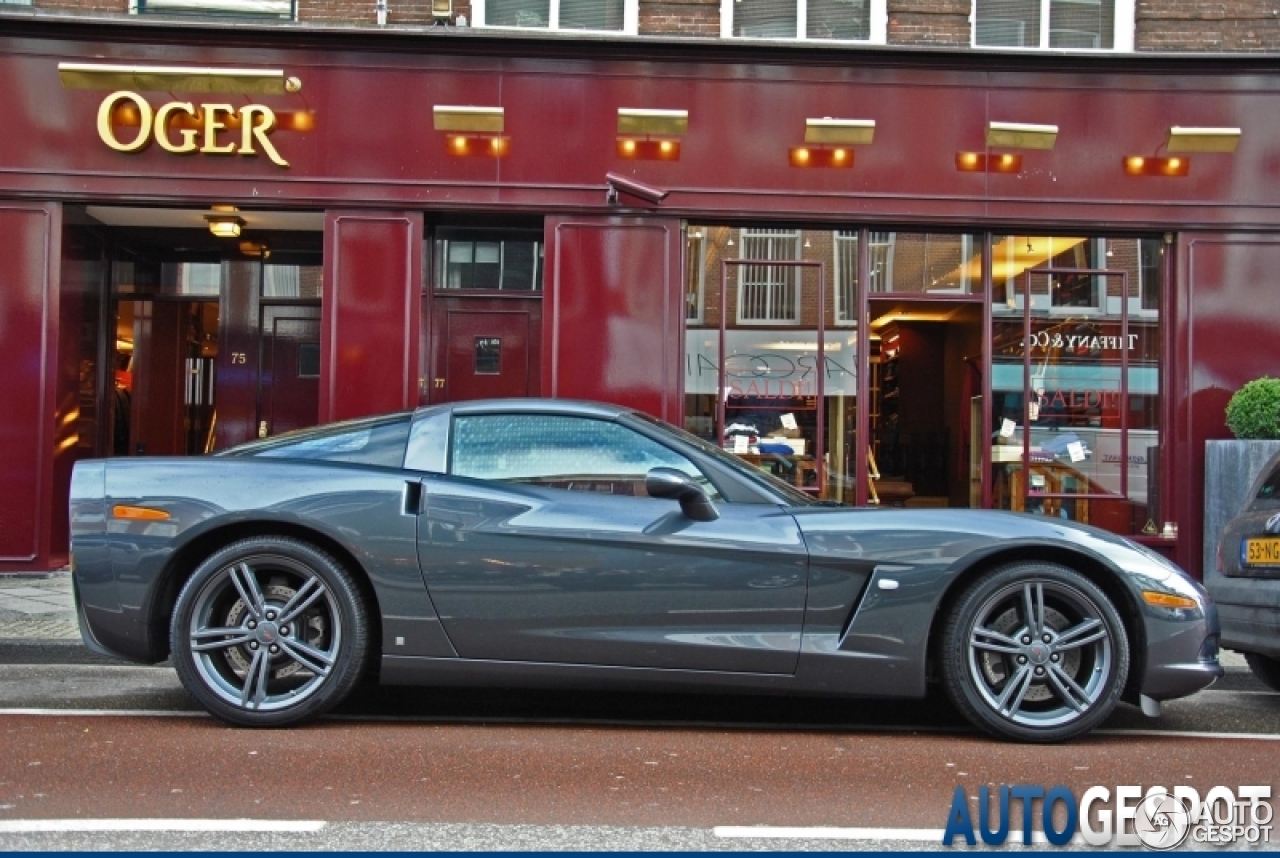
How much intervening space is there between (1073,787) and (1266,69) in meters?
8.34

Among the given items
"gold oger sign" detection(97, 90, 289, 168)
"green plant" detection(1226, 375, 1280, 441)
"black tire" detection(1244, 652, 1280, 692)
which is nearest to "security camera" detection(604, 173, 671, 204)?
"gold oger sign" detection(97, 90, 289, 168)

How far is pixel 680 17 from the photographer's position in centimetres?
1064

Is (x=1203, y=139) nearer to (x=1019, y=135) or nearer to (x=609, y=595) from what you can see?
(x=1019, y=135)

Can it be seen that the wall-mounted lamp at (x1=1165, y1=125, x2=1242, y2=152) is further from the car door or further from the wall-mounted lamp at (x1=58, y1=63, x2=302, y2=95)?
the wall-mounted lamp at (x1=58, y1=63, x2=302, y2=95)

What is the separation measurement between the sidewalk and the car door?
3.49 m

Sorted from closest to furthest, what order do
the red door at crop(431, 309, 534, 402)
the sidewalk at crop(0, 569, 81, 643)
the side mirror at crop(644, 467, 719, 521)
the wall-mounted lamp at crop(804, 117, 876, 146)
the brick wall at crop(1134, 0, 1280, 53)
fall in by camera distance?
the side mirror at crop(644, 467, 719, 521)
the sidewalk at crop(0, 569, 81, 643)
the wall-mounted lamp at crop(804, 117, 876, 146)
the brick wall at crop(1134, 0, 1280, 53)
the red door at crop(431, 309, 534, 402)

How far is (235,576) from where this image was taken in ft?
16.2

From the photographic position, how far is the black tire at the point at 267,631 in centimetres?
491

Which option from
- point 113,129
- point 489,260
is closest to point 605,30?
point 489,260

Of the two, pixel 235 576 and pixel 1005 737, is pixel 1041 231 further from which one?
pixel 235 576

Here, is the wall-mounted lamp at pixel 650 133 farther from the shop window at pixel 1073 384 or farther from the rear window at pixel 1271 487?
the rear window at pixel 1271 487

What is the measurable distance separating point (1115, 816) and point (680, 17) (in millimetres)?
8331

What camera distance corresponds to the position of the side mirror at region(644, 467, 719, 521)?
4.84m

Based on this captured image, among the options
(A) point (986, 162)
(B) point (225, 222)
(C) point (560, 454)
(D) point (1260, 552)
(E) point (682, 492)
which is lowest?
(D) point (1260, 552)
